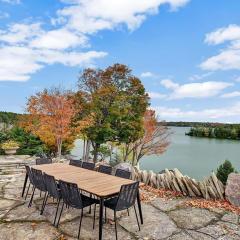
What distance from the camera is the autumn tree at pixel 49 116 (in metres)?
12.1

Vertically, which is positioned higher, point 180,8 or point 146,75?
point 180,8

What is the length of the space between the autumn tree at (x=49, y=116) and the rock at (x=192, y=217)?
316 inches

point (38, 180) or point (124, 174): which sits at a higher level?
point (124, 174)

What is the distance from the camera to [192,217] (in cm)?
474

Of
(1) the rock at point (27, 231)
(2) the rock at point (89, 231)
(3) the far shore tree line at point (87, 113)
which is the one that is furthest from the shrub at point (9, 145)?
(2) the rock at point (89, 231)

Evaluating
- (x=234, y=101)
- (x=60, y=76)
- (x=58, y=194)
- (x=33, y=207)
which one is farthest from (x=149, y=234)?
(x=234, y=101)

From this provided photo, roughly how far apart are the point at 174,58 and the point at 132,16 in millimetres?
4811

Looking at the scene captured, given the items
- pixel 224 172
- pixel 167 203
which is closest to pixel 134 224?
pixel 167 203

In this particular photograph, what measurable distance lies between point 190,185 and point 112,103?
9961 millimetres

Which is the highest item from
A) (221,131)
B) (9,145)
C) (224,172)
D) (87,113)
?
(87,113)

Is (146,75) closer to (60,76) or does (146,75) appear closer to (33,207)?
(60,76)

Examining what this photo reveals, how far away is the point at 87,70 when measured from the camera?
51.1 ft

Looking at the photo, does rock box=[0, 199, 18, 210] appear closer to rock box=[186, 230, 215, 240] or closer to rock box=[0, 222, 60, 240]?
rock box=[0, 222, 60, 240]

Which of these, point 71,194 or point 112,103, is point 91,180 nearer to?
point 71,194
